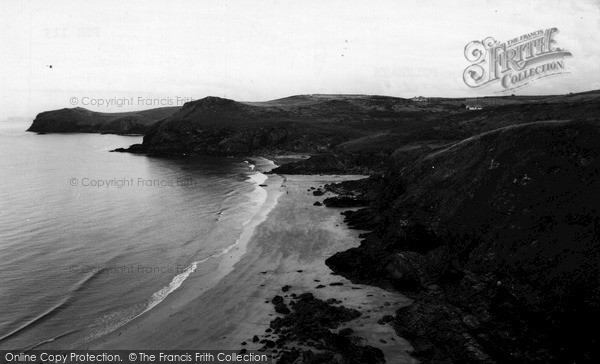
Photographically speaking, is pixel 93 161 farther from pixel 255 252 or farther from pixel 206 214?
pixel 255 252

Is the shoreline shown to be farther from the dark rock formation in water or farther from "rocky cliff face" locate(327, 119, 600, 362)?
"rocky cliff face" locate(327, 119, 600, 362)

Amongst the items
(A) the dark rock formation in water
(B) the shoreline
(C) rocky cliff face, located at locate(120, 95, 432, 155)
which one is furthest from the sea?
(C) rocky cliff face, located at locate(120, 95, 432, 155)

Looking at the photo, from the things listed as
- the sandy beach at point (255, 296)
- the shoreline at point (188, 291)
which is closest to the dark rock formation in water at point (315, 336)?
the sandy beach at point (255, 296)

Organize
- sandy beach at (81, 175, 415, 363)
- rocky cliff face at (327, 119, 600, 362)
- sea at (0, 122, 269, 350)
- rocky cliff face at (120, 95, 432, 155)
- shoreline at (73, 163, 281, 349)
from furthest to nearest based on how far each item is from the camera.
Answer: rocky cliff face at (120, 95, 432, 155), sea at (0, 122, 269, 350), shoreline at (73, 163, 281, 349), sandy beach at (81, 175, 415, 363), rocky cliff face at (327, 119, 600, 362)

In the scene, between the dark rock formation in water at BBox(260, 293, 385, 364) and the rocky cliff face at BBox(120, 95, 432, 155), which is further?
the rocky cliff face at BBox(120, 95, 432, 155)

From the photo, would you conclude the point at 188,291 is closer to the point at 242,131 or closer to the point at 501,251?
the point at 501,251

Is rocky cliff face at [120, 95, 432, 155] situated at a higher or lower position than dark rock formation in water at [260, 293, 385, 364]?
higher

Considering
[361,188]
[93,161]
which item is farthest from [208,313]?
[93,161]
